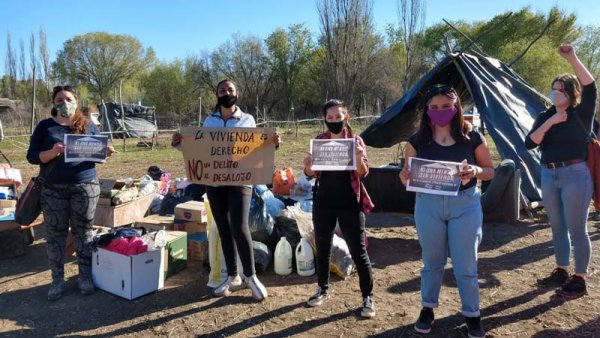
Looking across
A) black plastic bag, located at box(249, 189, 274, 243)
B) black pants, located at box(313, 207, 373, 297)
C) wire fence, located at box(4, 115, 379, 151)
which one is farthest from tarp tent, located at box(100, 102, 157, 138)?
black pants, located at box(313, 207, 373, 297)

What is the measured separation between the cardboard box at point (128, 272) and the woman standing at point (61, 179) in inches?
12.4

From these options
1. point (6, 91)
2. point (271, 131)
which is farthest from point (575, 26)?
point (6, 91)

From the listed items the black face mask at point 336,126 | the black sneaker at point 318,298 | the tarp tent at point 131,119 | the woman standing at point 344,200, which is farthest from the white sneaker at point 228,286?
the tarp tent at point 131,119

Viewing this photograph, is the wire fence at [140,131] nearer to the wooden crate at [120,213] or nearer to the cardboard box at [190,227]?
the wooden crate at [120,213]

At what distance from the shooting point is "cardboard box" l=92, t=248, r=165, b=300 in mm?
4164

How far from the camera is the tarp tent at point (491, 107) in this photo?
6.71 m

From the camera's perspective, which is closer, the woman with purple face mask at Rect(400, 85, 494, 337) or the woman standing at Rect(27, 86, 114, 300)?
the woman with purple face mask at Rect(400, 85, 494, 337)

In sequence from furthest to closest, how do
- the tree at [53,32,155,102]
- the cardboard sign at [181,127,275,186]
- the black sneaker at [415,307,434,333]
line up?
the tree at [53,32,155,102] → the cardboard sign at [181,127,275,186] → the black sneaker at [415,307,434,333]

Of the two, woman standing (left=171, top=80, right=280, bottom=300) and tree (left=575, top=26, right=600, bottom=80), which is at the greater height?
tree (left=575, top=26, right=600, bottom=80)

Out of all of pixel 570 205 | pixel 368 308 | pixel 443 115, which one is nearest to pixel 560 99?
pixel 570 205

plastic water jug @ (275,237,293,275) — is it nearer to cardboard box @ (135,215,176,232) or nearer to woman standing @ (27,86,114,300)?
cardboard box @ (135,215,176,232)

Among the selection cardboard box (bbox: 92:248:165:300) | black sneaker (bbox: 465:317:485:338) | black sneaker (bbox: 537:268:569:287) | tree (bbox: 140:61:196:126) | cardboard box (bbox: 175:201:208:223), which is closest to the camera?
black sneaker (bbox: 465:317:485:338)

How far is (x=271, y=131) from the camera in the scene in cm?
407

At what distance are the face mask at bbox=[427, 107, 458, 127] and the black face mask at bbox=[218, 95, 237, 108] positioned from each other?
1.81m
